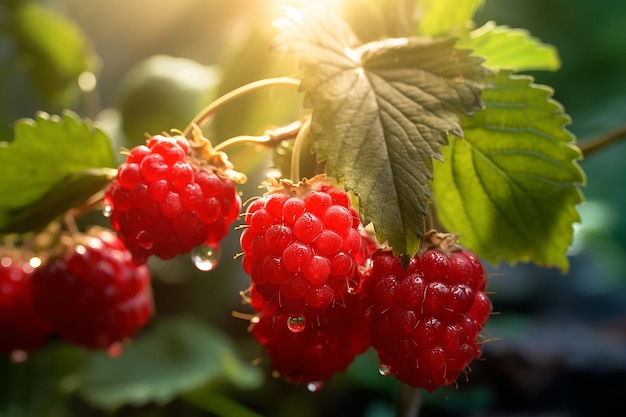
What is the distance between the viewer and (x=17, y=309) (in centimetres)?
98

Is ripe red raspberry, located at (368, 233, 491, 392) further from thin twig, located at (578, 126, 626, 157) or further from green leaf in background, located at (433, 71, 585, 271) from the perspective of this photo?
thin twig, located at (578, 126, 626, 157)

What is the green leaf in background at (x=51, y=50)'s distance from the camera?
1.50m

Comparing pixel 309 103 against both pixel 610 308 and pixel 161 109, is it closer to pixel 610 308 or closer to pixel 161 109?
pixel 161 109

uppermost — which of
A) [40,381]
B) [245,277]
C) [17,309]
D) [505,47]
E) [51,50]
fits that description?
[505,47]

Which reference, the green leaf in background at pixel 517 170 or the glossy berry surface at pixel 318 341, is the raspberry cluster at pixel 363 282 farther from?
the green leaf in background at pixel 517 170

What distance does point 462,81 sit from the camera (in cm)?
65

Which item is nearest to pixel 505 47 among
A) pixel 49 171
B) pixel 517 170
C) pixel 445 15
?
pixel 445 15

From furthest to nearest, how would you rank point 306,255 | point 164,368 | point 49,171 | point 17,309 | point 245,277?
point 245,277, point 164,368, point 17,309, point 49,171, point 306,255

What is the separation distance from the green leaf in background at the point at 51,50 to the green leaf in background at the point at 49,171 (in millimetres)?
715

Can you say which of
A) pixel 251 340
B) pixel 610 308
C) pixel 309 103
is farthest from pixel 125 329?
pixel 610 308

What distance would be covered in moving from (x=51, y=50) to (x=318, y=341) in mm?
1121

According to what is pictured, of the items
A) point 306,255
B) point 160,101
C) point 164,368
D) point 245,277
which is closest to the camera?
point 306,255

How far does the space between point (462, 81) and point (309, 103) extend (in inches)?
5.5

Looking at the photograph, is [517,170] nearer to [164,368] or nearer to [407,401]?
[407,401]
